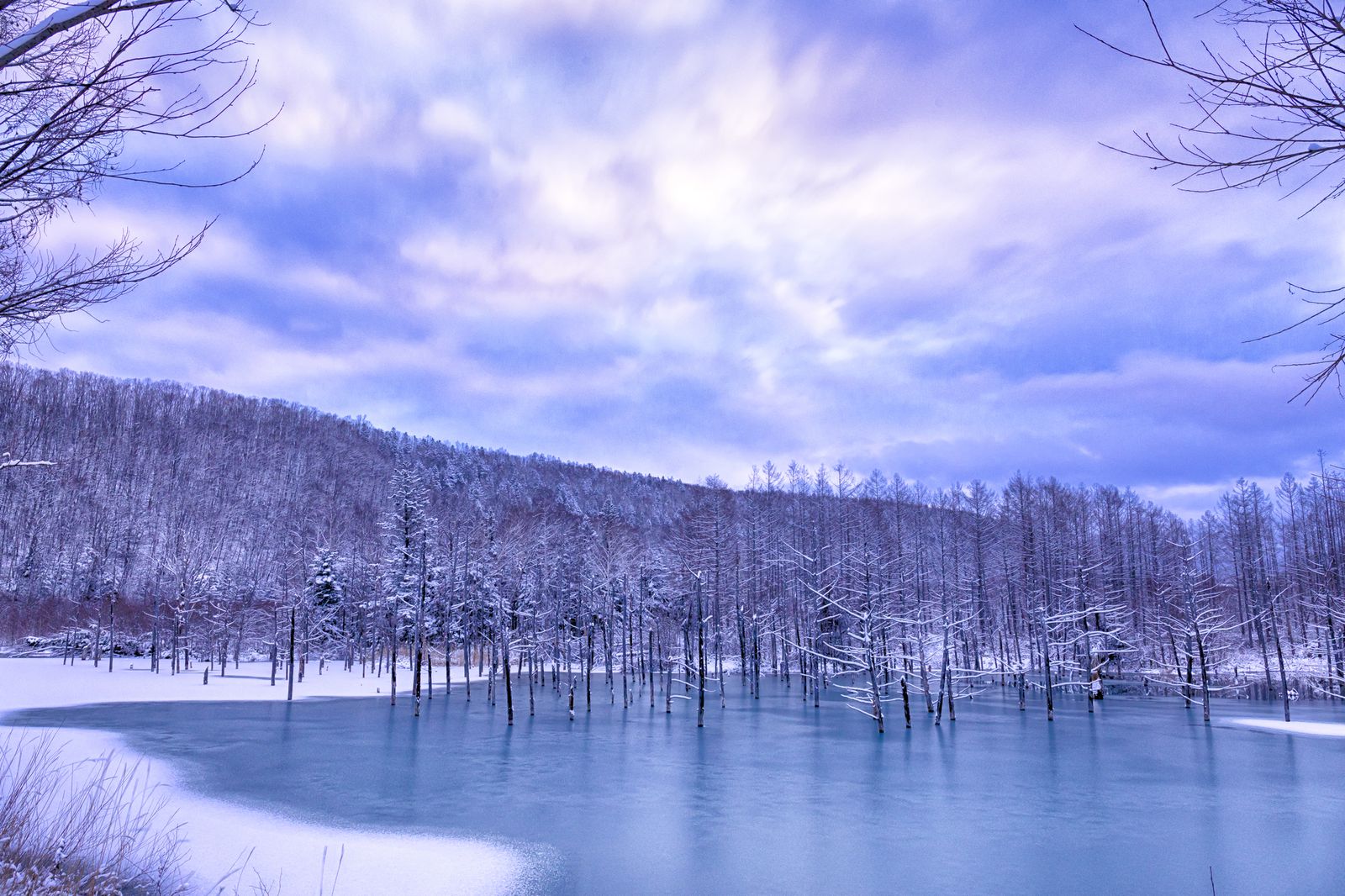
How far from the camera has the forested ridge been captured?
47281mm

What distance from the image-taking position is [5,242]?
555 cm

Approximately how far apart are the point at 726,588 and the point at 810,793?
133 ft

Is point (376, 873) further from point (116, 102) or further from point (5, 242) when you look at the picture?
point (116, 102)

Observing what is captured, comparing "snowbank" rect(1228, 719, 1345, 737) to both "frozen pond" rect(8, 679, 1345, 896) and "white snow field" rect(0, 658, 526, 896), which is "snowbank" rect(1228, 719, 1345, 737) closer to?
"frozen pond" rect(8, 679, 1345, 896)

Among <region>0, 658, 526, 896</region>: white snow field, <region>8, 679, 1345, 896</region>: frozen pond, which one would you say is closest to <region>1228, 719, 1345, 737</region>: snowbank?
<region>8, 679, 1345, 896</region>: frozen pond

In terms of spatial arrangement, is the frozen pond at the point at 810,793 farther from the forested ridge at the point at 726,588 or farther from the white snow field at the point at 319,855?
the forested ridge at the point at 726,588

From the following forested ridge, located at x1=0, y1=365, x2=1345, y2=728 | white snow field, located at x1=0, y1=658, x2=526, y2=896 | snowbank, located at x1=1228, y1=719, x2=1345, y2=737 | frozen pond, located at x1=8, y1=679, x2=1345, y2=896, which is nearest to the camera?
white snow field, located at x1=0, y1=658, x2=526, y2=896

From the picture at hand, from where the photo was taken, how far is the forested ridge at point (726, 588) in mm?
47281

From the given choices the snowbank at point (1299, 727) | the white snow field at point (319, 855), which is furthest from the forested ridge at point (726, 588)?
the white snow field at point (319, 855)

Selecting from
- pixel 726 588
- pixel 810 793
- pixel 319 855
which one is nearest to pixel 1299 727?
pixel 810 793

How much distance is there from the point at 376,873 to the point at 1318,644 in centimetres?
6294

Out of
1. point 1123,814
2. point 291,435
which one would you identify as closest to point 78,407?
point 291,435

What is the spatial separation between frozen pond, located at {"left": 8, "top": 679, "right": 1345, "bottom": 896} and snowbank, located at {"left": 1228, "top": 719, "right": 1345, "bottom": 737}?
230cm

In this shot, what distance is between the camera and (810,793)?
21281 millimetres
